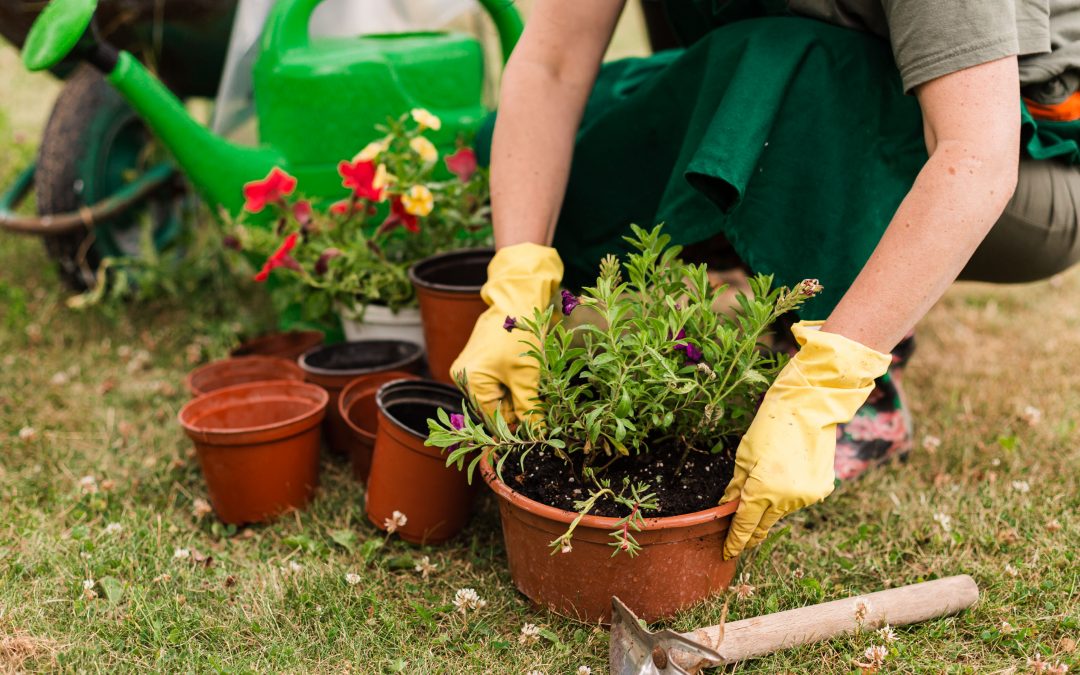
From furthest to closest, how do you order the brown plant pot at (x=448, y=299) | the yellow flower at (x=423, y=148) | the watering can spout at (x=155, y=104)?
the yellow flower at (x=423, y=148), the watering can spout at (x=155, y=104), the brown plant pot at (x=448, y=299)

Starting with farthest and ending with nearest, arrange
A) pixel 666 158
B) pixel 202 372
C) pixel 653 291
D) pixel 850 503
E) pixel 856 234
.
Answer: pixel 202 372 < pixel 666 158 < pixel 850 503 < pixel 856 234 < pixel 653 291

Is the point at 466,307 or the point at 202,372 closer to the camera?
the point at 466,307

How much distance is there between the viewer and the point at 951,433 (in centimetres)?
192

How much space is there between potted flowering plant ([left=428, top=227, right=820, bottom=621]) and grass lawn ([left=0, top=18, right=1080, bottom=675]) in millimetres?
88

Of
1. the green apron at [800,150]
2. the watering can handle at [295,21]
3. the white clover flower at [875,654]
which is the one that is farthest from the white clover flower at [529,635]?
the watering can handle at [295,21]

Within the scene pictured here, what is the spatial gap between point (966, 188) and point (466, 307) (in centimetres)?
85

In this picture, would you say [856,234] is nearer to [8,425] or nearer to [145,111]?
[145,111]

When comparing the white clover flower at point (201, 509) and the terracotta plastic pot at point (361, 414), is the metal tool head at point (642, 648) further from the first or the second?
the white clover flower at point (201, 509)

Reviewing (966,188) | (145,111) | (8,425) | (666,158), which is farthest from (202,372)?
→ (966,188)

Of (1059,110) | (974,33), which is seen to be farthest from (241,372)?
(1059,110)

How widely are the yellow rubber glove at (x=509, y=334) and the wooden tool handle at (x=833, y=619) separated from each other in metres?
0.44

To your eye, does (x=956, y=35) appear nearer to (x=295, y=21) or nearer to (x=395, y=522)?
(x=395, y=522)

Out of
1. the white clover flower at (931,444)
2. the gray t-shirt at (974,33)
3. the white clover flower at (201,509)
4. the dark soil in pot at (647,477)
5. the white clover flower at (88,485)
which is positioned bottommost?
the white clover flower at (931,444)

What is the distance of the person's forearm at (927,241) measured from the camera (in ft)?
3.93
